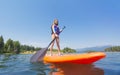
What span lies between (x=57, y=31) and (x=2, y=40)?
8962 centimetres

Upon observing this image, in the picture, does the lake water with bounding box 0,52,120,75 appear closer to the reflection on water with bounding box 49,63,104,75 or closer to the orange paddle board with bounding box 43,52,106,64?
the reflection on water with bounding box 49,63,104,75

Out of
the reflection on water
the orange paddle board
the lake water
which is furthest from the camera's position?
the orange paddle board

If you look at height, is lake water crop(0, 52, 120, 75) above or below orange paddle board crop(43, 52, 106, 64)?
below

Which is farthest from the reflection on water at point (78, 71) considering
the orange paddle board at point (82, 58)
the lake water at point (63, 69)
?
the orange paddle board at point (82, 58)

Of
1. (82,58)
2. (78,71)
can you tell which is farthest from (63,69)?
(82,58)

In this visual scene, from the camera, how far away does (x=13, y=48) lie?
102m

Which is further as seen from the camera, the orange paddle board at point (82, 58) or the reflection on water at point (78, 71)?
the orange paddle board at point (82, 58)

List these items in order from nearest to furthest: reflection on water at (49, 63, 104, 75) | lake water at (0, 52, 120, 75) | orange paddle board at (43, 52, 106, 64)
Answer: reflection on water at (49, 63, 104, 75) → lake water at (0, 52, 120, 75) → orange paddle board at (43, 52, 106, 64)

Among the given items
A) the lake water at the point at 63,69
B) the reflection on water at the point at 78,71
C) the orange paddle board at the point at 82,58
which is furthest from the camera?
the orange paddle board at the point at 82,58

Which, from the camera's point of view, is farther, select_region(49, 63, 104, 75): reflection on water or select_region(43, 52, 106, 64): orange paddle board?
select_region(43, 52, 106, 64): orange paddle board

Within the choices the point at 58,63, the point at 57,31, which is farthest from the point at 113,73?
the point at 57,31

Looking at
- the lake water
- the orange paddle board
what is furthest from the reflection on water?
the orange paddle board

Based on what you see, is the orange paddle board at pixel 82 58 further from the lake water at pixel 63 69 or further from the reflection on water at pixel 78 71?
the reflection on water at pixel 78 71

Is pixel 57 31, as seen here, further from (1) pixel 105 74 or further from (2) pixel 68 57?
(1) pixel 105 74
